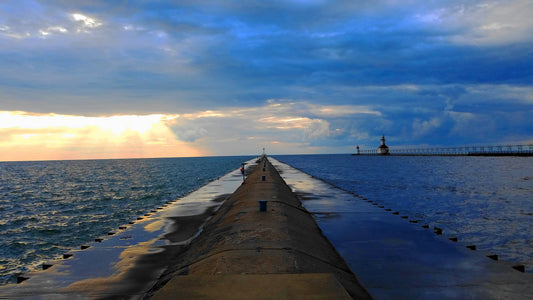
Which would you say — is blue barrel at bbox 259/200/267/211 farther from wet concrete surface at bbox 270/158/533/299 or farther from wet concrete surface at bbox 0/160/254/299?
wet concrete surface at bbox 0/160/254/299

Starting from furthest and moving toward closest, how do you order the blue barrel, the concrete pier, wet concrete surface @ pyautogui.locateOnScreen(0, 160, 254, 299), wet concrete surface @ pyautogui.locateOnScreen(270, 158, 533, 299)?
the blue barrel → wet concrete surface @ pyautogui.locateOnScreen(0, 160, 254, 299) → wet concrete surface @ pyautogui.locateOnScreen(270, 158, 533, 299) → the concrete pier

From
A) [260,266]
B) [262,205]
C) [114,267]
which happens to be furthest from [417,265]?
[114,267]

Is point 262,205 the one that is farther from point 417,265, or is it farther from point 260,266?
point 260,266

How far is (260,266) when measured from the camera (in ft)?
24.0

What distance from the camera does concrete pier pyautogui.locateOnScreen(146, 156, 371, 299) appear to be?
536 cm

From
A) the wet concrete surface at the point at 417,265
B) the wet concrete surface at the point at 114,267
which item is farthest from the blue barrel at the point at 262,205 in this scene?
the wet concrete surface at the point at 114,267

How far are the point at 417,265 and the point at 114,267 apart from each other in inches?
328

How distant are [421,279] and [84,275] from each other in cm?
841

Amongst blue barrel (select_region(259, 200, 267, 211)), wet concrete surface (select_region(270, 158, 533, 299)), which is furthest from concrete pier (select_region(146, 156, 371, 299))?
wet concrete surface (select_region(270, 158, 533, 299))

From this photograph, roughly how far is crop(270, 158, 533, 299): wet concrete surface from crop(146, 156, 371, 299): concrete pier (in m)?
0.68

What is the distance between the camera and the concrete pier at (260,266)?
5355 mm

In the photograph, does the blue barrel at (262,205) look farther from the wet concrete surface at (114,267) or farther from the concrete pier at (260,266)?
the wet concrete surface at (114,267)

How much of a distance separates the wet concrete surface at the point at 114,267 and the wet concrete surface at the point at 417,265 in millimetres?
5498

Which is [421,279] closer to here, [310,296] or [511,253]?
[310,296]
